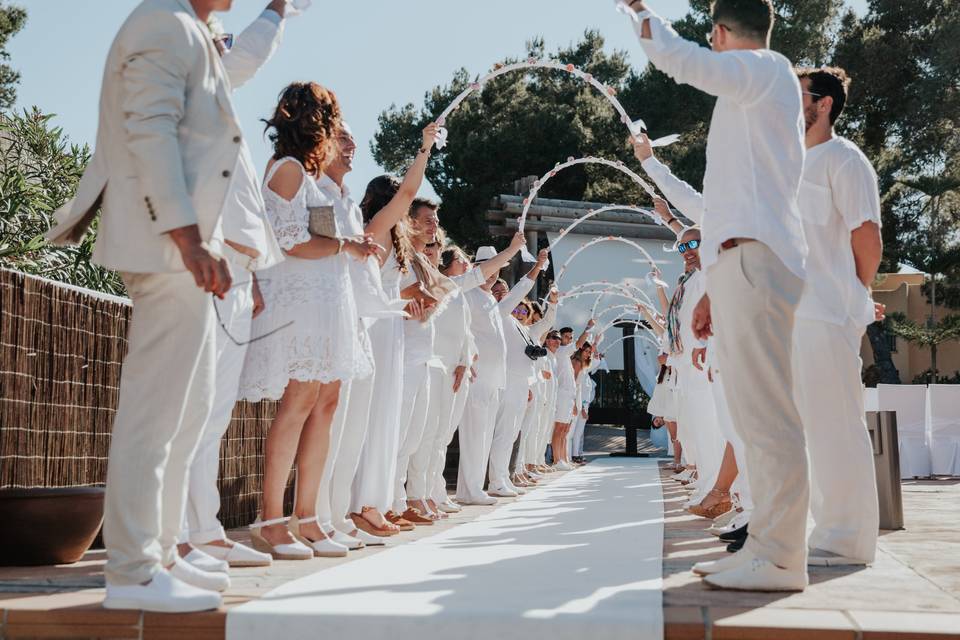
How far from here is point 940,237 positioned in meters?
29.5

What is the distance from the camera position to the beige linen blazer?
3.12 metres

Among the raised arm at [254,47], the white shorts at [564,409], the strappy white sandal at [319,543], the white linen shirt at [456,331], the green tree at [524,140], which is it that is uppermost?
the green tree at [524,140]

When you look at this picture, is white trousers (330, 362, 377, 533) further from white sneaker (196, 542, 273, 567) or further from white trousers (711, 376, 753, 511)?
white trousers (711, 376, 753, 511)

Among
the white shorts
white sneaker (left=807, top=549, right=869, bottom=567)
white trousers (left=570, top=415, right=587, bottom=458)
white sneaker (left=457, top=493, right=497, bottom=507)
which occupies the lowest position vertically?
white sneaker (left=457, top=493, right=497, bottom=507)

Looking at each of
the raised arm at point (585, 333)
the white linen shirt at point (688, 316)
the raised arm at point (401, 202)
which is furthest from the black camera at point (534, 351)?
the raised arm at point (585, 333)

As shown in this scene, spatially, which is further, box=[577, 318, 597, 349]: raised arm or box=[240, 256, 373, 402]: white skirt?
box=[577, 318, 597, 349]: raised arm

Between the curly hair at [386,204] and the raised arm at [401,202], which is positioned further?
the curly hair at [386,204]

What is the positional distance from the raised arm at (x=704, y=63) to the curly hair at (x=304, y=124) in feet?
5.06

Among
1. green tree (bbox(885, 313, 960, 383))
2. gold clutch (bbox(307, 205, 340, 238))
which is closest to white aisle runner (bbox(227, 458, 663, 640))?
gold clutch (bbox(307, 205, 340, 238))

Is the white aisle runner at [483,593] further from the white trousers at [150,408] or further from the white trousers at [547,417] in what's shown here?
the white trousers at [547,417]

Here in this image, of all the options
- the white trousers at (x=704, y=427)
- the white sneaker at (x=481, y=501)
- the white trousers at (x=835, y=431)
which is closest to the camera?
the white trousers at (x=835, y=431)

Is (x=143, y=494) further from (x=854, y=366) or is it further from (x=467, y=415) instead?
(x=467, y=415)

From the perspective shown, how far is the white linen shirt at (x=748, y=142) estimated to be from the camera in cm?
362

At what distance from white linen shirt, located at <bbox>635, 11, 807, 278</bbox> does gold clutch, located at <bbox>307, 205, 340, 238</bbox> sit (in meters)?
1.57
